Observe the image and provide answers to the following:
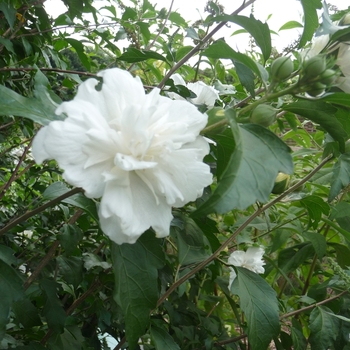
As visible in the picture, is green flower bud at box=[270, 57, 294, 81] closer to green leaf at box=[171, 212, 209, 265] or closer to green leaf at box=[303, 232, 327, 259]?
green leaf at box=[171, 212, 209, 265]

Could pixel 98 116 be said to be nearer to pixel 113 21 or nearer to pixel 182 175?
pixel 182 175

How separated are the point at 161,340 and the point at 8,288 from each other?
37cm

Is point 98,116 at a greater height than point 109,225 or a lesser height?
greater

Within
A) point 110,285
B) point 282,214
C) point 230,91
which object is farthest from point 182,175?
point 282,214

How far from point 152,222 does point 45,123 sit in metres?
0.17

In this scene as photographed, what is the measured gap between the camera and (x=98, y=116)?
490 mm

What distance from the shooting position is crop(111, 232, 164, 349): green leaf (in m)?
0.56

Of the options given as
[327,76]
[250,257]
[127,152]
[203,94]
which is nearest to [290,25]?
[203,94]

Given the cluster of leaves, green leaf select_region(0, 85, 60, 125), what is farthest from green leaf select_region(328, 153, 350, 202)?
green leaf select_region(0, 85, 60, 125)

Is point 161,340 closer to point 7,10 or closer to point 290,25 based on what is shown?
point 7,10

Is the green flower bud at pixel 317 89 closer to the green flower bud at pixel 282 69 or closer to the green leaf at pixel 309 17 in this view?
the green flower bud at pixel 282 69

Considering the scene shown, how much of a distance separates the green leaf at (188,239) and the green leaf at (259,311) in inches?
5.2

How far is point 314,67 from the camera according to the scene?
518 millimetres

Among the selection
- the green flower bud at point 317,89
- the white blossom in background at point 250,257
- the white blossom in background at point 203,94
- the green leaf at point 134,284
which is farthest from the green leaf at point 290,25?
the green leaf at point 134,284
